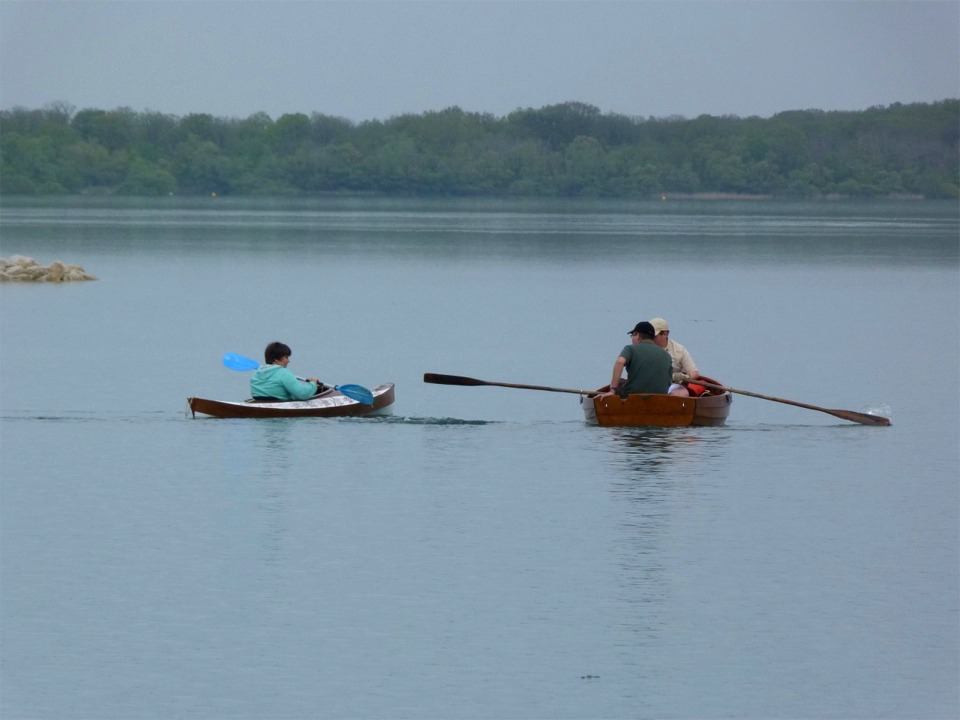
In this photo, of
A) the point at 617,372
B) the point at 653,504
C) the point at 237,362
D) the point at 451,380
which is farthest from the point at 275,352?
the point at 653,504

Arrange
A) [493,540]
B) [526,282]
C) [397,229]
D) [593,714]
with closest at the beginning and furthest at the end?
[593,714] < [493,540] < [526,282] < [397,229]

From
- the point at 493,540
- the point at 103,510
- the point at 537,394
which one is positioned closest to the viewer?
the point at 493,540

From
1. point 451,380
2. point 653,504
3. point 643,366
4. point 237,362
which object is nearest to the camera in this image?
point 653,504

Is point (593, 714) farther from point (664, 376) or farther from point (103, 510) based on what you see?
point (664, 376)

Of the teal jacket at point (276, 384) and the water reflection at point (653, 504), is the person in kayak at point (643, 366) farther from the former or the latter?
the teal jacket at point (276, 384)

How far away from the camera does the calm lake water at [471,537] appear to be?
33.7 feet

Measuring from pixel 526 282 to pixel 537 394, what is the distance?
86.0ft

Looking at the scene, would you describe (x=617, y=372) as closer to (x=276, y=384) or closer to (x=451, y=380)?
(x=451, y=380)

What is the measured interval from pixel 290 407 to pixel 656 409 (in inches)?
162

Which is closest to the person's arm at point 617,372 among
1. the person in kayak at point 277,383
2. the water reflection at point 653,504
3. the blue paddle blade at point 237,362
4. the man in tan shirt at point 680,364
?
the water reflection at point 653,504

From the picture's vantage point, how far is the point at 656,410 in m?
19.0

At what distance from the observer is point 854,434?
790 inches

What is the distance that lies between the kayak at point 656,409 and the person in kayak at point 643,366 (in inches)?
4.3

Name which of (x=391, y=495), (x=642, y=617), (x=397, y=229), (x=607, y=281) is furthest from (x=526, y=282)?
(x=397, y=229)
